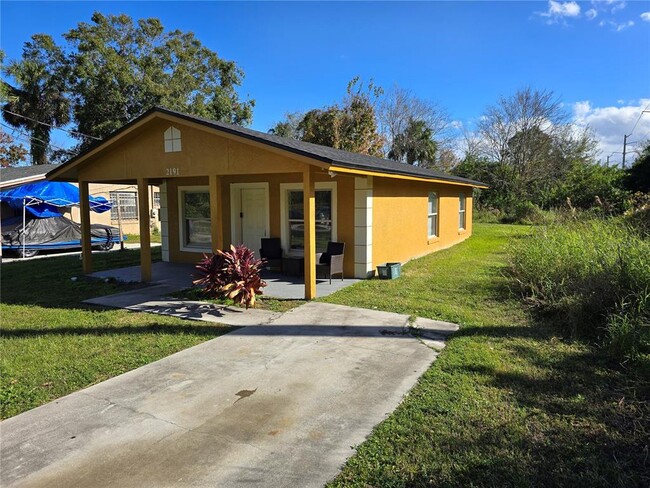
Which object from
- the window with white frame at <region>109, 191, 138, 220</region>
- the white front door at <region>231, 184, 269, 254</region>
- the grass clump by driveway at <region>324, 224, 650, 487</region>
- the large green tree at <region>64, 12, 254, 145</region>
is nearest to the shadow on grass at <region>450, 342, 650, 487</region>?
the grass clump by driveway at <region>324, 224, 650, 487</region>

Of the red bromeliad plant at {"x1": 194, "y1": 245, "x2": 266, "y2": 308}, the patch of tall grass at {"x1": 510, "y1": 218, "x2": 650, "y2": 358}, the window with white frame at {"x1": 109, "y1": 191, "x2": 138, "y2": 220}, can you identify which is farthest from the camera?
the window with white frame at {"x1": 109, "y1": 191, "x2": 138, "y2": 220}

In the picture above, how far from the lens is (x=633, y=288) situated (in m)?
5.71

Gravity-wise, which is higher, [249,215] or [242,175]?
[242,175]

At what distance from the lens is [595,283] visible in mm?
6086

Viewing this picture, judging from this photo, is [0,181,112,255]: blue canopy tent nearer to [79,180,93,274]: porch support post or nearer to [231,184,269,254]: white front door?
[79,180,93,274]: porch support post

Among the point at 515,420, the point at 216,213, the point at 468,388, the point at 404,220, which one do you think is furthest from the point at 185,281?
the point at 515,420

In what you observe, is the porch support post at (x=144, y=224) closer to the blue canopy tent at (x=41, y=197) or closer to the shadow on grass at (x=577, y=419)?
the blue canopy tent at (x=41, y=197)

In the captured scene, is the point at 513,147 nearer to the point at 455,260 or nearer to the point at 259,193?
the point at 455,260

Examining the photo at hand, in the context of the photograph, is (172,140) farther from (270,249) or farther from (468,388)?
(468,388)

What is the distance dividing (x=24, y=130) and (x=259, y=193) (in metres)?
24.0

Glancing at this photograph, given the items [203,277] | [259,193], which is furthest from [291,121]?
[203,277]

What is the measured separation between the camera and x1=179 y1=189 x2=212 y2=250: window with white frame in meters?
11.9

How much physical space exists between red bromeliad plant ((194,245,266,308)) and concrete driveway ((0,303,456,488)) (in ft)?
5.17

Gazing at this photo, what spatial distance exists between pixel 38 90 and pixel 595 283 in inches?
1210
